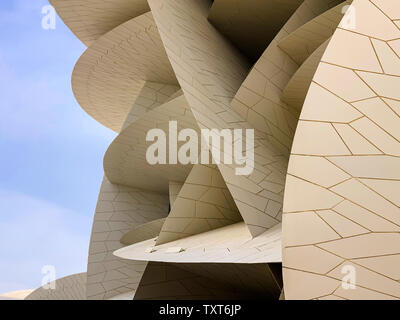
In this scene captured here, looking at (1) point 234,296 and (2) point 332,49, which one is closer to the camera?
(2) point 332,49

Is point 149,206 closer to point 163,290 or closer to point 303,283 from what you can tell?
point 163,290

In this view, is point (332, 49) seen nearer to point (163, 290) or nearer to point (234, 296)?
point (234, 296)

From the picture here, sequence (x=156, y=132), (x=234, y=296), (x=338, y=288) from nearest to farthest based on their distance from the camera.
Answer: (x=338, y=288) < (x=234, y=296) < (x=156, y=132)

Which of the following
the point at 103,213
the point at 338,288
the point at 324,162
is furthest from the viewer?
the point at 103,213

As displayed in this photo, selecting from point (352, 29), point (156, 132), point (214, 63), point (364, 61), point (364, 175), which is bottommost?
point (364, 175)

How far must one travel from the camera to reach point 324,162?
12.6ft

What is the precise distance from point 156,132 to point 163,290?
431 centimetres

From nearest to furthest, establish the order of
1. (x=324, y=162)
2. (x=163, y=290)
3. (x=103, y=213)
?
(x=324, y=162)
(x=163, y=290)
(x=103, y=213)

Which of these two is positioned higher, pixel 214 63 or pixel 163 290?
pixel 214 63

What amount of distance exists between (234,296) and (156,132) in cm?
498

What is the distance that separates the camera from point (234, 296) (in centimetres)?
792
